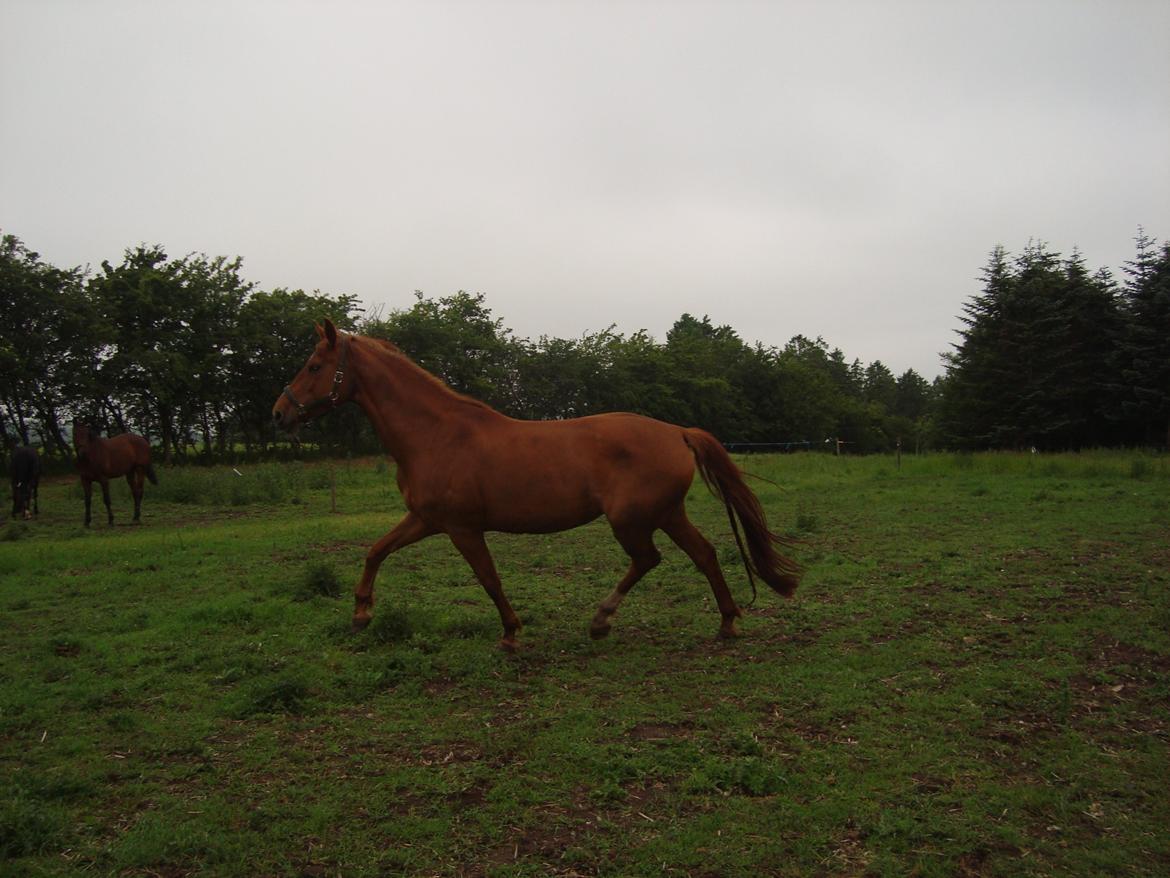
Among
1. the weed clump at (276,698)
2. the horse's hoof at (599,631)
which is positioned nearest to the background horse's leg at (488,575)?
the horse's hoof at (599,631)

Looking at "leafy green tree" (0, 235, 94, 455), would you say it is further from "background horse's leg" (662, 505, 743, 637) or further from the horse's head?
"background horse's leg" (662, 505, 743, 637)

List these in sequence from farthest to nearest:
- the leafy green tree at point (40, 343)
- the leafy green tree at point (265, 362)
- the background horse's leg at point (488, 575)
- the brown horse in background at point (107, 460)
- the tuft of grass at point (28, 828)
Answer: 1. the leafy green tree at point (265, 362)
2. the leafy green tree at point (40, 343)
3. the brown horse in background at point (107, 460)
4. the background horse's leg at point (488, 575)
5. the tuft of grass at point (28, 828)

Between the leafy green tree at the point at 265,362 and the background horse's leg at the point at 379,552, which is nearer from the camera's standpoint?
the background horse's leg at the point at 379,552

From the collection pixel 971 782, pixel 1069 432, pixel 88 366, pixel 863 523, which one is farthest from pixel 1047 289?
pixel 88 366

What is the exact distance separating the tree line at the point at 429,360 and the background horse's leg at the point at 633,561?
83.8 ft

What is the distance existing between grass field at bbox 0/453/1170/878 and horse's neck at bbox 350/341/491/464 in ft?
Answer: 5.01

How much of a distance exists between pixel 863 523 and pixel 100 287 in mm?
29976

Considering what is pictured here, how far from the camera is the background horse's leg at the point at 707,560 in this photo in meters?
6.20

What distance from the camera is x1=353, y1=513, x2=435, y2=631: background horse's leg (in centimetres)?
626

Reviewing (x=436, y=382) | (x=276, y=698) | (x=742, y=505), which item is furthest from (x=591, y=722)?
(x=436, y=382)

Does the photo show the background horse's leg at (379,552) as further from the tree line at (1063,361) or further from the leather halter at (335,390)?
the tree line at (1063,361)

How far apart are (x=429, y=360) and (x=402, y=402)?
31.1 metres

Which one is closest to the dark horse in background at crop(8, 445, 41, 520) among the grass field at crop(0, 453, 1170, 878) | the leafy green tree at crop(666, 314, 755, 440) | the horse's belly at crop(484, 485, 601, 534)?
the grass field at crop(0, 453, 1170, 878)

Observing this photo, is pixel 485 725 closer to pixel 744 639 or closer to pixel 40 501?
pixel 744 639
